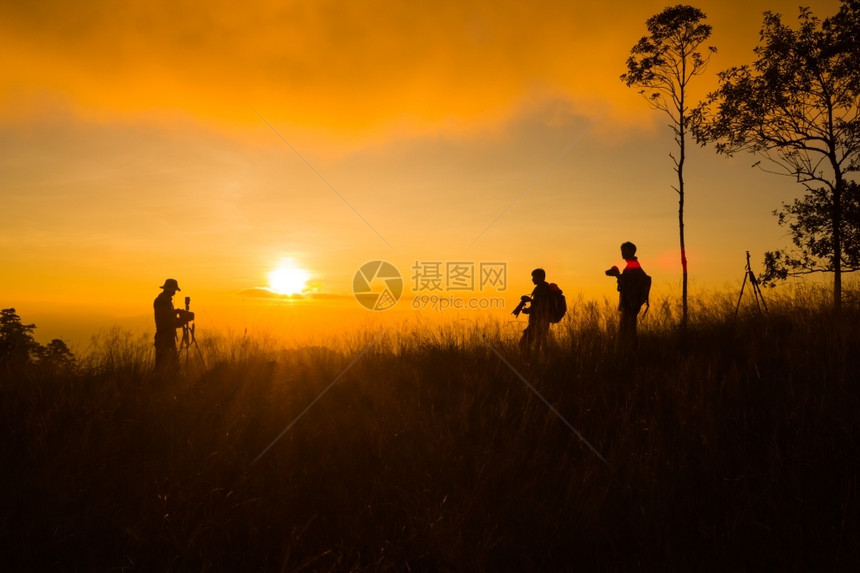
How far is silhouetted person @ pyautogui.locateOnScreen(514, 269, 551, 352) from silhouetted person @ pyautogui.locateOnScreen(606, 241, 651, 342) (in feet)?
4.00

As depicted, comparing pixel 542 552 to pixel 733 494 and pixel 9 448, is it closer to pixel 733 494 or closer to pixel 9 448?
pixel 733 494

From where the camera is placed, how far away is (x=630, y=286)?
31.6 feet

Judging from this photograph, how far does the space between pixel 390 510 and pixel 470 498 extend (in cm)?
64

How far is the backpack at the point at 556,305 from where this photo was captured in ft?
33.1

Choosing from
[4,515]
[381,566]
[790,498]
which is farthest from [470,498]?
[4,515]

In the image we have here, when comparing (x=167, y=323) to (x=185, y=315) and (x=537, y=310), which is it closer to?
(x=185, y=315)

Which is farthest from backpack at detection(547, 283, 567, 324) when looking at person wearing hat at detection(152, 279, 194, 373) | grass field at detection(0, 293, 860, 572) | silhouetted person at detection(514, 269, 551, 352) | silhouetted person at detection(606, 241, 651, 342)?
person wearing hat at detection(152, 279, 194, 373)

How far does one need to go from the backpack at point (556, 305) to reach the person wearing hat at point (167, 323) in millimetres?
6744

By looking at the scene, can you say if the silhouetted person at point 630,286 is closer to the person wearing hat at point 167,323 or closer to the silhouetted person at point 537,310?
the silhouetted person at point 537,310

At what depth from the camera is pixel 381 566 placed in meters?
3.67

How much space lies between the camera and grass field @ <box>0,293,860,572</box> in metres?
3.80

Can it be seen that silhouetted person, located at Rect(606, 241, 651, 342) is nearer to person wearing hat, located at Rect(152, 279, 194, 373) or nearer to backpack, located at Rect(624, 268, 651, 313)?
backpack, located at Rect(624, 268, 651, 313)

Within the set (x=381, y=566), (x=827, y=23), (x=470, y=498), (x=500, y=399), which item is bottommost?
A: (x=381, y=566)

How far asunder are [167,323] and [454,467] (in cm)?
790
